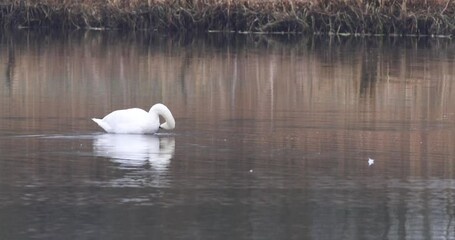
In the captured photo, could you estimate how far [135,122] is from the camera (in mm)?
15086

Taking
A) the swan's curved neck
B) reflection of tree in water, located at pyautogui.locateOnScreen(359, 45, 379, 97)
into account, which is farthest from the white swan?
reflection of tree in water, located at pyautogui.locateOnScreen(359, 45, 379, 97)

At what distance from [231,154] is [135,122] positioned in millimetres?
1630

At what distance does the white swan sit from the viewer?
15094 mm

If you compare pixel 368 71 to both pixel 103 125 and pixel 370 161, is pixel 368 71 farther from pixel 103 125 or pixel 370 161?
pixel 370 161

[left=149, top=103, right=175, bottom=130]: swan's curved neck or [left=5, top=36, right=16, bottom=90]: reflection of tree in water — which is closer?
[left=149, top=103, right=175, bottom=130]: swan's curved neck

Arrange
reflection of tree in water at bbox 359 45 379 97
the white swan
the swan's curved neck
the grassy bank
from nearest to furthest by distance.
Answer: the white swan → the swan's curved neck → reflection of tree in water at bbox 359 45 379 97 → the grassy bank

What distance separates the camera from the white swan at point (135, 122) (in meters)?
15.1

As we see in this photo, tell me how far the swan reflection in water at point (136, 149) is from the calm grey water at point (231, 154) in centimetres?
2

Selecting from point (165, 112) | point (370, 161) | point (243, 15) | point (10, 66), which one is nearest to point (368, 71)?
point (10, 66)

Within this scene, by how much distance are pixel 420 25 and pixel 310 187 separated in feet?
88.9

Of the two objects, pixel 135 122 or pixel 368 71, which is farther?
A: pixel 368 71

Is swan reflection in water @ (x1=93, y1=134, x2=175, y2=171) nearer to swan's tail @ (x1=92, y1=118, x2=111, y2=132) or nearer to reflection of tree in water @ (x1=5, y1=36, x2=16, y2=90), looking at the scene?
swan's tail @ (x1=92, y1=118, x2=111, y2=132)

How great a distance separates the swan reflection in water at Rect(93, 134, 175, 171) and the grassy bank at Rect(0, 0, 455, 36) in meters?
23.6

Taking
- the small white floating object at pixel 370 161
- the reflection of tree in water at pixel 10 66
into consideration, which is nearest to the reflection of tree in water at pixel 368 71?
the reflection of tree in water at pixel 10 66
